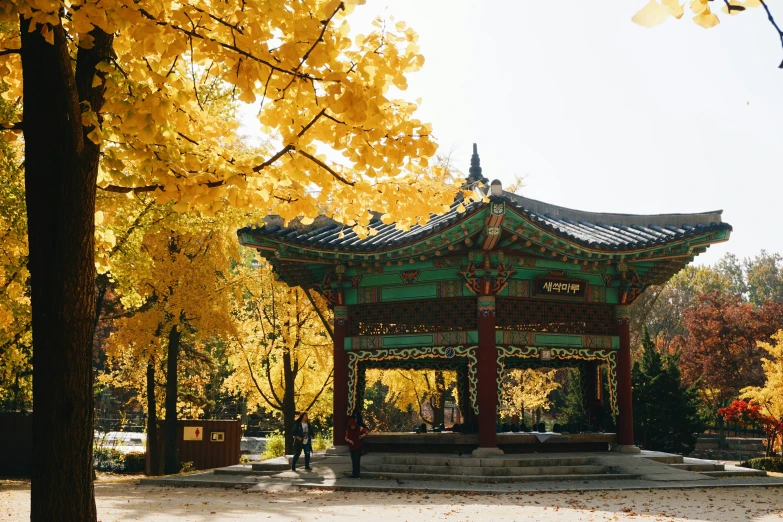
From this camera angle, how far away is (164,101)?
492cm

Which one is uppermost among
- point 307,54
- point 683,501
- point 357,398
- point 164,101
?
point 307,54

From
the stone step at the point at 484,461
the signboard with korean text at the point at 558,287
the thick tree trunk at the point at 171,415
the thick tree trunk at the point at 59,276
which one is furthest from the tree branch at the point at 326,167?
the thick tree trunk at the point at 171,415

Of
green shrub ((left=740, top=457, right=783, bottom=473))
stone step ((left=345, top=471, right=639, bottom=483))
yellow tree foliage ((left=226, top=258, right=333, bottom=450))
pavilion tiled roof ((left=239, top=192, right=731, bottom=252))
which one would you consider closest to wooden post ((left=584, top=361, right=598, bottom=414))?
pavilion tiled roof ((left=239, top=192, right=731, bottom=252))

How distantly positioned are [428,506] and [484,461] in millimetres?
3918

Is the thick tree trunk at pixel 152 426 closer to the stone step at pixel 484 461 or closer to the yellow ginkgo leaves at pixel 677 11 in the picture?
the stone step at pixel 484 461

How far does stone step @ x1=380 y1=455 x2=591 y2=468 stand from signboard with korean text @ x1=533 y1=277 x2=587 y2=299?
3567 millimetres

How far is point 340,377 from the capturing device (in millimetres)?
16906

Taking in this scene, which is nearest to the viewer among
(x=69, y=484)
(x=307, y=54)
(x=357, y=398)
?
(x=69, y=484)

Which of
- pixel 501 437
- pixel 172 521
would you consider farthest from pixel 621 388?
pixel 172 521

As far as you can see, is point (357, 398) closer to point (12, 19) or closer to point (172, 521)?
point (172, 521)

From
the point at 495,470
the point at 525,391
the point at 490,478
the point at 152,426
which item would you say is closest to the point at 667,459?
the point at 495,470

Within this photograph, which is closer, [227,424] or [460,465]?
[460,465]

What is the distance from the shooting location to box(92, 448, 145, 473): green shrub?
24.4m

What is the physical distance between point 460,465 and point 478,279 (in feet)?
12.7
